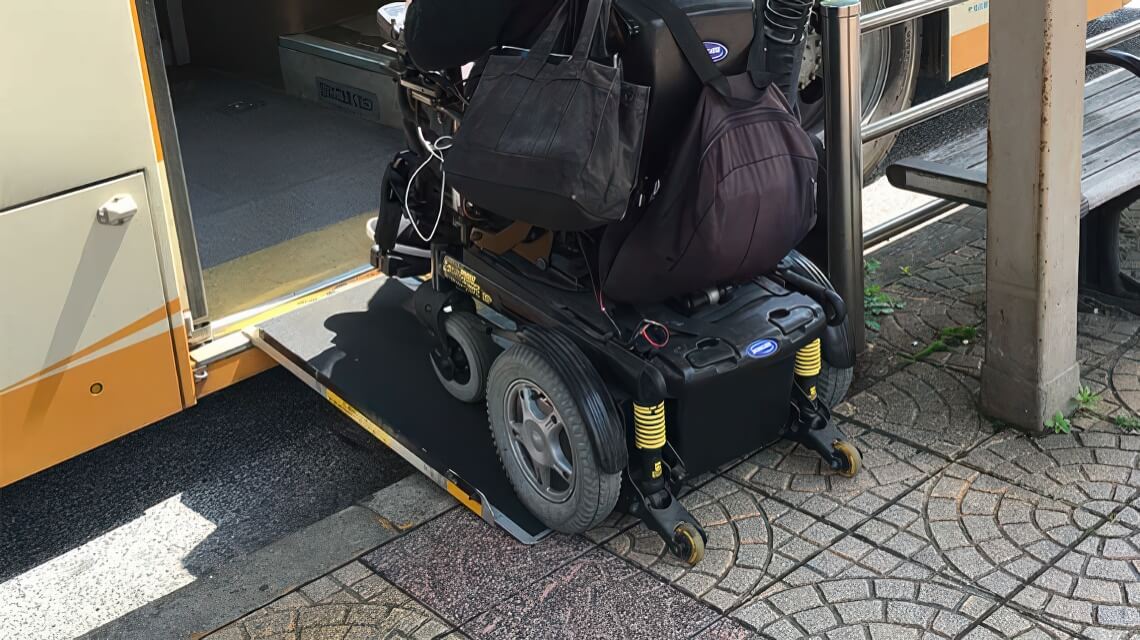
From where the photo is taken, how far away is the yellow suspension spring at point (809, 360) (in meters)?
3.59

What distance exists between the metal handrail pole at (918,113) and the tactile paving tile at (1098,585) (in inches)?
62.8

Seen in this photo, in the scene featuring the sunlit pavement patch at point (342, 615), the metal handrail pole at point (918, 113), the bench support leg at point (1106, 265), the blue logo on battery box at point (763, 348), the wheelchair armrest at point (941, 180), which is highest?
the metal handrail pole at point (918, 113)

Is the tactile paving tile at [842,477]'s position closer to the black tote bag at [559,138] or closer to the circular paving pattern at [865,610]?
the circular paving pattern at [865,610]

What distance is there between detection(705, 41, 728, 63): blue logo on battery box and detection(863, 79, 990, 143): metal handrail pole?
1227 millimetres

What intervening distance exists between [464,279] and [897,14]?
1799 mm

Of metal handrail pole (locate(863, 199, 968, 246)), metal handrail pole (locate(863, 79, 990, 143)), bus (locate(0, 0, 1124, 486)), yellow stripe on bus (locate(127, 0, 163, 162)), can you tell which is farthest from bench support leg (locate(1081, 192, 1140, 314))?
yellow stripe on bus (locate(127, 0, 163, 162))

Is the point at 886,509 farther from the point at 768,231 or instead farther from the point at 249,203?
the point at 249,203

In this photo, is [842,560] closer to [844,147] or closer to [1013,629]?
[1013,629]

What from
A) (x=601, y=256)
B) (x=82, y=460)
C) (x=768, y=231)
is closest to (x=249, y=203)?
(x=82, y=460)

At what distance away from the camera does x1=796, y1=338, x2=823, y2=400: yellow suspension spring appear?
3586 mm

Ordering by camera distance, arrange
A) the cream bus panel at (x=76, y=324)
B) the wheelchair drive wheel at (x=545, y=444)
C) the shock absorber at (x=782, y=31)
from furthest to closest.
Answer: the cream bus panel at (x=76, y=324), the wheelchair drive wheel at (x=545, y=444), the shock absorber at (x=782, y=31)

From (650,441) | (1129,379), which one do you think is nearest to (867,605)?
(650,441)

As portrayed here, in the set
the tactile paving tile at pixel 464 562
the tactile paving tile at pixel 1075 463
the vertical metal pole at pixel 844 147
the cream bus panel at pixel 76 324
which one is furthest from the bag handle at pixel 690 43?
the cream bus panel at pixel 76 324

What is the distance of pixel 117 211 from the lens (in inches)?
139
